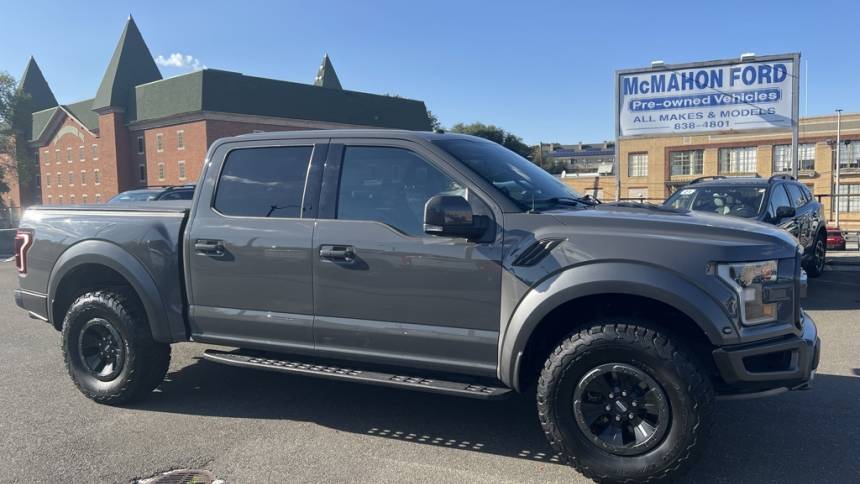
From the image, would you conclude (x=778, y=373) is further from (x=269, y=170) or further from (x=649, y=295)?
(x=269, y=170)

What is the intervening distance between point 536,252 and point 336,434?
74.2 inches

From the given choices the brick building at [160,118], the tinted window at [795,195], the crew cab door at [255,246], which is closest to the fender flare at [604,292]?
the crew cab door at [255,246]

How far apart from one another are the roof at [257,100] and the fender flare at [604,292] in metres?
57.0

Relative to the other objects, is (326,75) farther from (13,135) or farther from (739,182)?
(739,182)

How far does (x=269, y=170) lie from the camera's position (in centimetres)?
455

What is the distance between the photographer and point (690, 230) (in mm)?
3404

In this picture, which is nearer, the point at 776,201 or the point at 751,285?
the point at 751,285

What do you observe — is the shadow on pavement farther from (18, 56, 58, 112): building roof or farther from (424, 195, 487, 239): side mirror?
(18, 56, 58, 112): building roof

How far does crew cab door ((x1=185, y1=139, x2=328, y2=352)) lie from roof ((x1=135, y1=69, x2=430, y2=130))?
181 ft

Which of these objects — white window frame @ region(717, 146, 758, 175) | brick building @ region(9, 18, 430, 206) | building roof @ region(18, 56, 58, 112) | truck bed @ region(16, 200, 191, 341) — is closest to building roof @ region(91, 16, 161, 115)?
brick building @ region(9, 18, 430, 206)

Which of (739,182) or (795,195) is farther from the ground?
(739,182)

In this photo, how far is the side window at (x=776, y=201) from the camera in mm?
8812

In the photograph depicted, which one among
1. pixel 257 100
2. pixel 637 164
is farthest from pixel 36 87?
pixel 637 164

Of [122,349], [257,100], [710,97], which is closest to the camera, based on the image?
[122,349]
